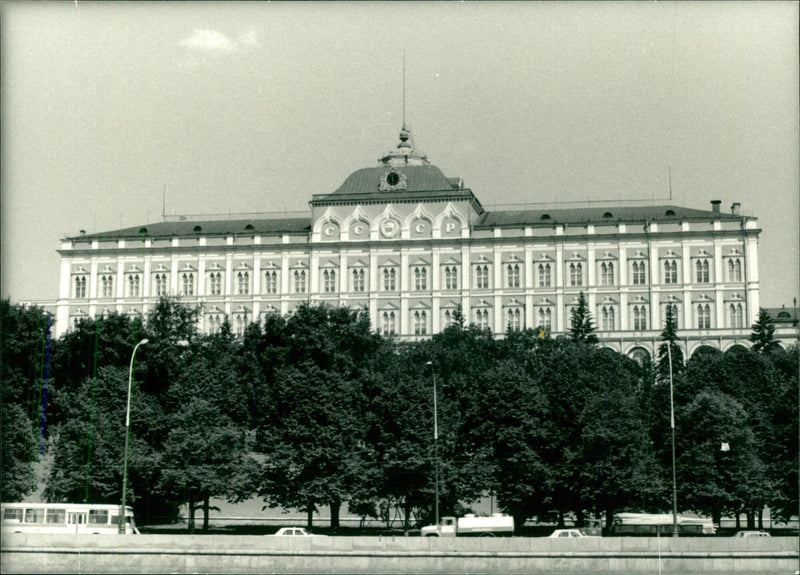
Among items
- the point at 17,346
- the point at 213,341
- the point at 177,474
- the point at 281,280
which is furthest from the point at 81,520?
the point at 281,280

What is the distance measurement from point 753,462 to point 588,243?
6455 centimetres

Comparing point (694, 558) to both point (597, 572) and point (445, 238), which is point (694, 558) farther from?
point (445, 238)

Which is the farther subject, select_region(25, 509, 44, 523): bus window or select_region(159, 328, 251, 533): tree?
select_region(159, 328, 251, 533): tree

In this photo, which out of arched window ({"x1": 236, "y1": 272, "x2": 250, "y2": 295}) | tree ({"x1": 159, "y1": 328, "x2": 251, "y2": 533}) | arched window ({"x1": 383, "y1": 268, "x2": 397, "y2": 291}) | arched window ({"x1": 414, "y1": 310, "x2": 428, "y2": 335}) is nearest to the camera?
tree ({"x1": 159, "y1": 328, "x2": 251, "y2": 533})

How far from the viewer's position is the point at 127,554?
4841 centimetres

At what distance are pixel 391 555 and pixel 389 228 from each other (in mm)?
81751

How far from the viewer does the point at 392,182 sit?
128m

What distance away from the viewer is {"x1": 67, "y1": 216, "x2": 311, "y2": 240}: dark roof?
13238cm

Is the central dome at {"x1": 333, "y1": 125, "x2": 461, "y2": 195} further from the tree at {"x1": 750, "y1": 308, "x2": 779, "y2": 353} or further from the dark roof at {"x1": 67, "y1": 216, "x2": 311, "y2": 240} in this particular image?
the tree at {"x1": 750, "y1": 308, "x2": 779, "y2": 353}

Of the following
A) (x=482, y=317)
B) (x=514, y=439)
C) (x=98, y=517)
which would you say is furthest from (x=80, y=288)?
(x=514, y=439)

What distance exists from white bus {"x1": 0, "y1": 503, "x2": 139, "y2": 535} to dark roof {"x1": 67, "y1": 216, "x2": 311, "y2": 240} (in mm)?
73609

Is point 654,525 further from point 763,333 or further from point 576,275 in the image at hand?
point 576,275

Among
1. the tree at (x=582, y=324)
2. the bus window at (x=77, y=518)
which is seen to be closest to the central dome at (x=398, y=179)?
the tree at (x=582, y=324)

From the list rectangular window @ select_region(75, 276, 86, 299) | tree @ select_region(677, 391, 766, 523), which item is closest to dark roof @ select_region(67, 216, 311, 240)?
rectangular window @ select_region(75, 276, 86, 299)
